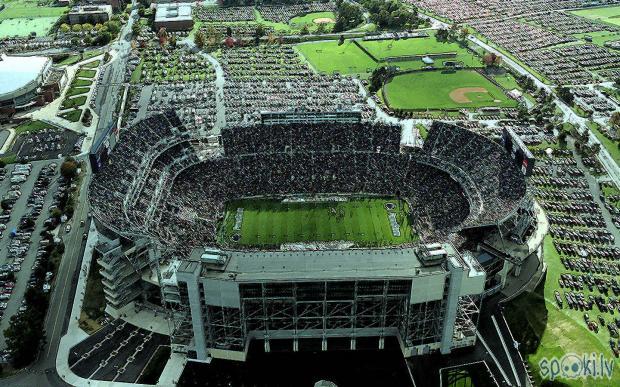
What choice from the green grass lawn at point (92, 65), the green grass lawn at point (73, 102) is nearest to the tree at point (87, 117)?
the green grass lawn at point (73, 102)

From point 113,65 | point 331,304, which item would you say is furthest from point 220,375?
point 113,65

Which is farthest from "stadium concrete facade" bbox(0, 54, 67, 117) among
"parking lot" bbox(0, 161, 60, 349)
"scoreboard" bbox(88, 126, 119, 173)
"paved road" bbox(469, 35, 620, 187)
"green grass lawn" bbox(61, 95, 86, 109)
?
"paved road" bbox(469, 35, 620, 187)

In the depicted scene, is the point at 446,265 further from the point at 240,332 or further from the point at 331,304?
the point at 240,332

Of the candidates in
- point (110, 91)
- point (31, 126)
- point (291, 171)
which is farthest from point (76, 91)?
point (291, 171)

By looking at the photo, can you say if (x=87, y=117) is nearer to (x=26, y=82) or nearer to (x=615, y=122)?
(x=26, y=82)

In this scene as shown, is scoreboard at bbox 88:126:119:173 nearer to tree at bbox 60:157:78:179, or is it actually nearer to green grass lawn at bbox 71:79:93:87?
tree at bbox 60:157:78:179
